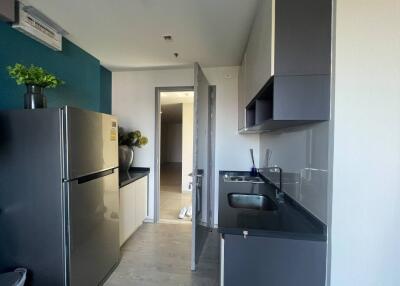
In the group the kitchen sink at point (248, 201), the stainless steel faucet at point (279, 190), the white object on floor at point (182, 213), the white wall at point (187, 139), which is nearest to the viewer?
the stainless steel faucet at point (279, 190)

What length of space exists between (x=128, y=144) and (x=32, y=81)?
1.80 m

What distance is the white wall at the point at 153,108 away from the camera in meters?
3.44

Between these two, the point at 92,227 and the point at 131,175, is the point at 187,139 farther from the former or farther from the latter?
the point at 92,227

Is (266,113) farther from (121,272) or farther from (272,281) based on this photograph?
(121,272)

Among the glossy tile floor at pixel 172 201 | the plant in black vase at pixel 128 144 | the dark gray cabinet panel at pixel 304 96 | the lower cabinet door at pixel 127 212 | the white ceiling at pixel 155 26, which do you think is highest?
the white ceiling at pixel 155 26

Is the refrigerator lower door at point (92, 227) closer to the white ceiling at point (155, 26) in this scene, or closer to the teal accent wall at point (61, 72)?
the teal accent wall at point (61, 72)

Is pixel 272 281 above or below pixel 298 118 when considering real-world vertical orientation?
below

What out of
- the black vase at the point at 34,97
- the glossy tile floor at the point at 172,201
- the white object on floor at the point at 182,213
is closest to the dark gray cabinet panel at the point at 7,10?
the black vase at the point at 34,97

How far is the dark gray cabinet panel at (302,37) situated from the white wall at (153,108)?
2223 mm

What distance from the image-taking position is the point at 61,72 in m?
2.44

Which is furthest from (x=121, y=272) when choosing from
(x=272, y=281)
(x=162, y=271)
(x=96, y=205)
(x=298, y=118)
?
(x=298, y=118)

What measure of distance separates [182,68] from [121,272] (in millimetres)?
2797

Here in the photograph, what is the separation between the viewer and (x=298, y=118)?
1256mm

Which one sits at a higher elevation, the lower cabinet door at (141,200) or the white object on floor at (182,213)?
the lower cabinet door at (141,200)
